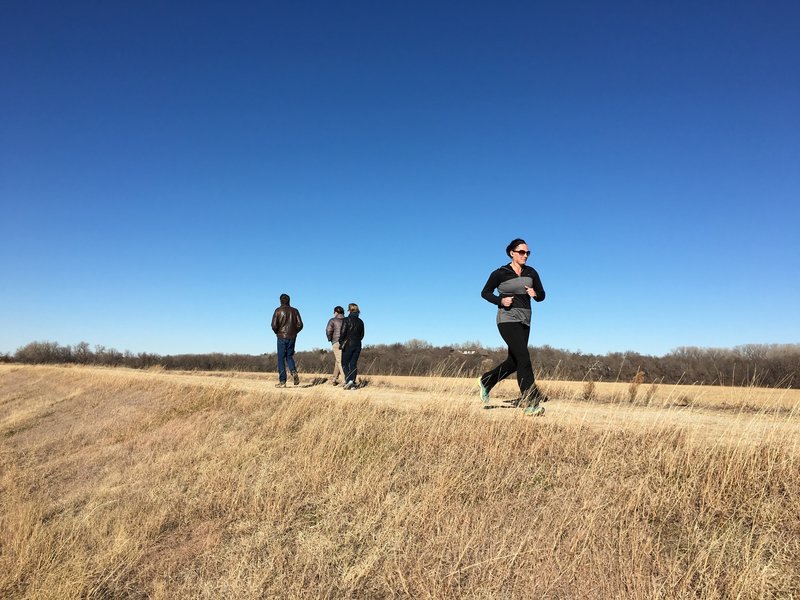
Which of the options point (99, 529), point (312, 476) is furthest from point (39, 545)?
point (312, 476)

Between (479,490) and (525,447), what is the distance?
32.5 inches

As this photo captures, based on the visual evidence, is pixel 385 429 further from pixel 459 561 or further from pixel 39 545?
pixel 39 545

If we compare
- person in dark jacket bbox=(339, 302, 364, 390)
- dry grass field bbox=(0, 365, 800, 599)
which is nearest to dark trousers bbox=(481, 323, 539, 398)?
dry grass field bbox=(0, 365, 800, 599)

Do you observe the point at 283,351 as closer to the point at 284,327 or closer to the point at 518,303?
the point at 284,327

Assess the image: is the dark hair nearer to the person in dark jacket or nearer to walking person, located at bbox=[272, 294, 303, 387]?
the person in dark jacket

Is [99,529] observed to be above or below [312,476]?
below

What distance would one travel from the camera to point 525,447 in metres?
5.07

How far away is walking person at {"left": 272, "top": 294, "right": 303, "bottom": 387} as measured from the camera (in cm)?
1244

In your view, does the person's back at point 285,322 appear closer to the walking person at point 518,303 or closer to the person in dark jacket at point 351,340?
the person in dark jacket at point 351,340

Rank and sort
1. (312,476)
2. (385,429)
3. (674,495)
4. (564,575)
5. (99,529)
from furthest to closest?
(385,429), (312,476), (99,529), (674,495), (564,575)

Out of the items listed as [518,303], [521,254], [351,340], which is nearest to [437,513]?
[518,303]

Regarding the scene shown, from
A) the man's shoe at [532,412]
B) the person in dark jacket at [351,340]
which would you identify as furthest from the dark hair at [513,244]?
the person in dark jacket at [351,340]

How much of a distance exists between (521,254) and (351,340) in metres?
6.47

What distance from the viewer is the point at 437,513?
425 centimetres
